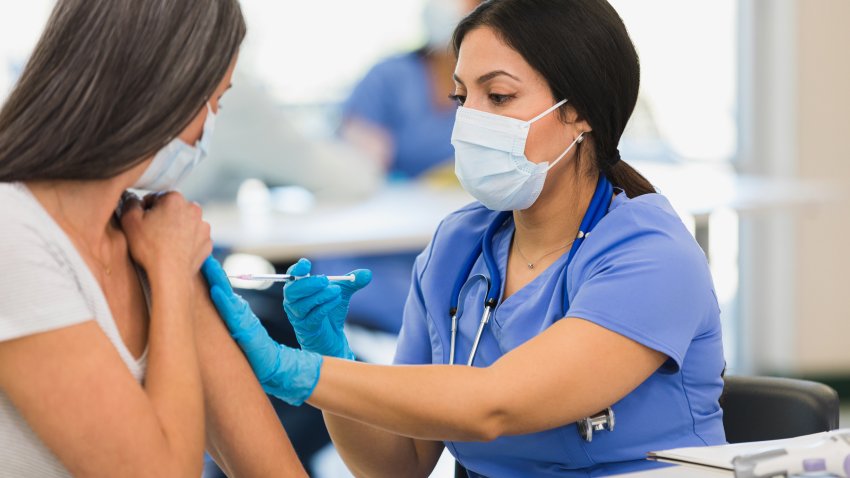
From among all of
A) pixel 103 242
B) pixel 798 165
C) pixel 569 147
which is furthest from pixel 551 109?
pixel 798 165

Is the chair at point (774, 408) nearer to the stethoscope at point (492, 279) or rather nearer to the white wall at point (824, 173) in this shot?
the stethoscope at point (492, 279)

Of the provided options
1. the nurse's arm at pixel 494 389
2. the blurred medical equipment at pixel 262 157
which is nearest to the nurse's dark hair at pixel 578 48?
the nurse's arm at pixel 494 389

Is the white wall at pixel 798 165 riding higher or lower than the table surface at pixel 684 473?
lower

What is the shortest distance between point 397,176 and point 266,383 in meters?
2.42

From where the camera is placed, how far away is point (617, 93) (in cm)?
163

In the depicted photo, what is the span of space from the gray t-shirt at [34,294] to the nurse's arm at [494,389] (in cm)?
30

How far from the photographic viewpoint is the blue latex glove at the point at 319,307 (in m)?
1.53

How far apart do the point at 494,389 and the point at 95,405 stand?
0.53 meters

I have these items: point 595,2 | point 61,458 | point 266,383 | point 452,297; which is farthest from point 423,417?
point 595,2

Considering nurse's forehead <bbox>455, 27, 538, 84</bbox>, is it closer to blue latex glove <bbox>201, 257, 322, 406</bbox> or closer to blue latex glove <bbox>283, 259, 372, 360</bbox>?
blue latex glove <bbox>283, 259, 372, 360</bbox>

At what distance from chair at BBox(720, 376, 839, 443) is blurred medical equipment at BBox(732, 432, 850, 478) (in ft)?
1.33

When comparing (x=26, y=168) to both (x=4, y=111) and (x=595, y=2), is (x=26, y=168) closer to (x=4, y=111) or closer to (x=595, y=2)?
(x=4, y=111)

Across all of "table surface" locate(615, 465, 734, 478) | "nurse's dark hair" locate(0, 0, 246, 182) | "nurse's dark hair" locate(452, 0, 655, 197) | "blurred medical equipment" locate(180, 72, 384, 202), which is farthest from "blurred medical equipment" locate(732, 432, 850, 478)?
"blurred medical equipment" locate(180, 72, 384, 202)

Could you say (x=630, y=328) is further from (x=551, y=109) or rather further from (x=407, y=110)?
(x=407, y=110)
